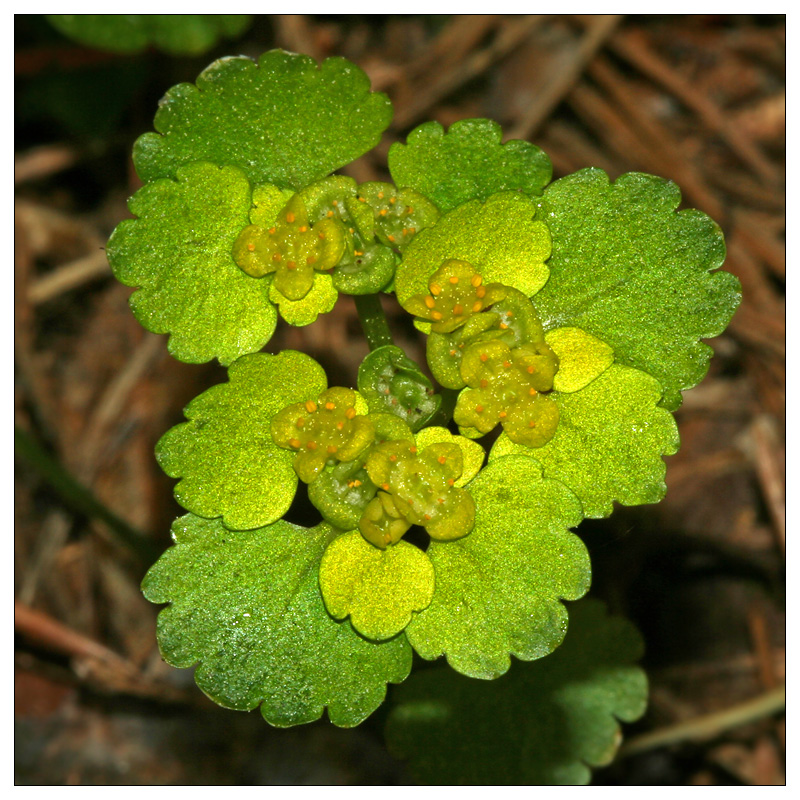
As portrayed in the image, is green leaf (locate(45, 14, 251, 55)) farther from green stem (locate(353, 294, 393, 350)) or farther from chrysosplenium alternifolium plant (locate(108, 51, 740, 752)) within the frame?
green stem (locate(353, 294, 393, 350))

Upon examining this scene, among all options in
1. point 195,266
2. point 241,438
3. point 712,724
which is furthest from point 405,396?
point 712,724

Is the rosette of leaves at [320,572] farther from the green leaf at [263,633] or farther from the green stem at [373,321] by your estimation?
the green stem at [373,321]

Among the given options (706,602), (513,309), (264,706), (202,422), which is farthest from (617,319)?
(706,602)

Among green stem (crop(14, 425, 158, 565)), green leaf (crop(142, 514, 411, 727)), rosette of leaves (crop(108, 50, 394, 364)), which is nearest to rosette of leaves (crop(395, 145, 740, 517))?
rosette of leaves (crop(108, 50, 394, 364))

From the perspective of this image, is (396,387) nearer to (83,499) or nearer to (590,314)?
(590,314)
